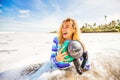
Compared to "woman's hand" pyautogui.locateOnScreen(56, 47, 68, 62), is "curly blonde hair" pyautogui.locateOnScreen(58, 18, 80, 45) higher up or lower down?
higher up

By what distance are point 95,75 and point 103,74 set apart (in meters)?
0.19

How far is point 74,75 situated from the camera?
10.4ft

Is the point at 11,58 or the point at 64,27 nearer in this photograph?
the point at 64,27

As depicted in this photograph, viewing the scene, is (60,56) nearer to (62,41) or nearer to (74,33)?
(62,41)

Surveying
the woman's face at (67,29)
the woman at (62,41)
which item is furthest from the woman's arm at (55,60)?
the woman's face at (67,29)

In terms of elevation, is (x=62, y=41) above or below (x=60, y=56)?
above

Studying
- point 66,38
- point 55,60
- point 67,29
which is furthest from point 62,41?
point 55,60

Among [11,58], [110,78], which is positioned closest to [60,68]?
[110,78]

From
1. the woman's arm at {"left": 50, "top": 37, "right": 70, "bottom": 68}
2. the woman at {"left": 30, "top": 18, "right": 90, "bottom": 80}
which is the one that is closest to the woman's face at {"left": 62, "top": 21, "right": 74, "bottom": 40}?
the woman at {"left": 30, "top": 18, "right": 90, "bottom": 80}

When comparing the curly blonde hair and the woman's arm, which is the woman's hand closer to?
the woman's arm

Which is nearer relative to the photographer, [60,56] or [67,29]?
[60,56]

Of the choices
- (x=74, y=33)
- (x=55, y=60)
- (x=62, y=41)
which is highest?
(x=74, y=33)

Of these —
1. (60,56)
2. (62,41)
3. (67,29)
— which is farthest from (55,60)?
(67,29)

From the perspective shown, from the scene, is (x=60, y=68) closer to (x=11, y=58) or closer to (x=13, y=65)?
(x=13, y=65)
